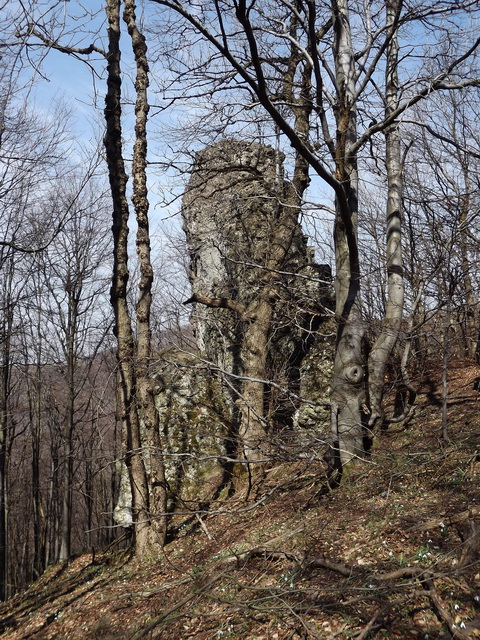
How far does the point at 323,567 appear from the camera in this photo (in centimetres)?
426

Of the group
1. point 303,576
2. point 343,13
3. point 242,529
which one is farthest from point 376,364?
point 343,13

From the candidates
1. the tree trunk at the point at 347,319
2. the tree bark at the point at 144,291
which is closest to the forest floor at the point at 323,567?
the tree trunk at the point at 347,319

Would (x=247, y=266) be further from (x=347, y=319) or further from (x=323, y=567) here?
(x=323, y=567)

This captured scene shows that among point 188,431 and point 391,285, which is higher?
point 391,285

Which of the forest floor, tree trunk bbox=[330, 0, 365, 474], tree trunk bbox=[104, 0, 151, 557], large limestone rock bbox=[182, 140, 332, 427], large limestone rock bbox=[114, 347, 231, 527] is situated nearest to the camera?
the forest floor

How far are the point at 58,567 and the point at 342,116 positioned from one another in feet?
31.6

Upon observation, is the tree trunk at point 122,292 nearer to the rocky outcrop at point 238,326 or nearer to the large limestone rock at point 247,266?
the rocky outcrop at point 238,326

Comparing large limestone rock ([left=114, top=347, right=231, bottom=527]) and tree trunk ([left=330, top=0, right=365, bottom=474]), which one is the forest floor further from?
large limestone rock ([left=114, top=347, right=231, bottom=527])

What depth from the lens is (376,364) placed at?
274 inches

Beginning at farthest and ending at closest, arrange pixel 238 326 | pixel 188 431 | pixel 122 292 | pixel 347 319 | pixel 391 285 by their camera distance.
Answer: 1. pixel 238 326
2. pixel 188 431
3. pixel 122 292
4. pixel 391 285
5. pixel 347 319

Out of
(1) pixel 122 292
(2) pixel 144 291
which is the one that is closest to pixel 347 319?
(2) pixel 144 291

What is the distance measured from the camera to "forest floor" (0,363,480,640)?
340 cm

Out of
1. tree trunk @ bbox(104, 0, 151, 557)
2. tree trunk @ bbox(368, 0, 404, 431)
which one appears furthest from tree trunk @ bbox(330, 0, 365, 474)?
tree trunk @ bbox(104, 0, 151, 557)

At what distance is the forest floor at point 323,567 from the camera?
3.40m
